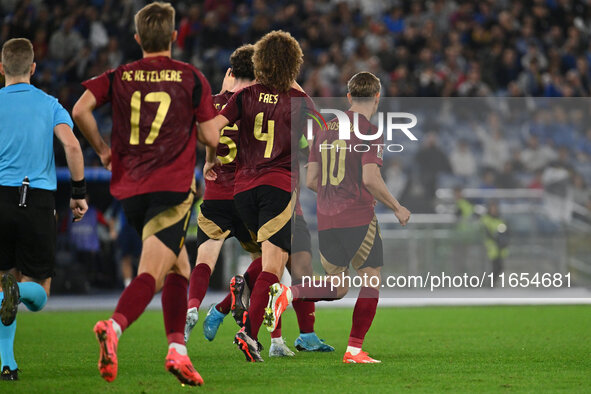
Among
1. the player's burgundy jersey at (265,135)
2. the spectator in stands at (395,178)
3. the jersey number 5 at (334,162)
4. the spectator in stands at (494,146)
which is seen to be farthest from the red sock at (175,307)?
the spectator in stands at (494,146)

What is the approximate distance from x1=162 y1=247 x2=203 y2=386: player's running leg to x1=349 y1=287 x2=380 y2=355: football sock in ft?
5.56

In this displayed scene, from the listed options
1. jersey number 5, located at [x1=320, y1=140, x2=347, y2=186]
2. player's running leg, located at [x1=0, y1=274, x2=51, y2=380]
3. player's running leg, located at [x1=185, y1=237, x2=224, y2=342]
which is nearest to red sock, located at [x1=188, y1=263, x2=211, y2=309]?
player's running leg, located at [x1=185, y1=237, x2=224, y2=342]

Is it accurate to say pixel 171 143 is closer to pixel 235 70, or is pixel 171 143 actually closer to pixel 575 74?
pixel 235 70

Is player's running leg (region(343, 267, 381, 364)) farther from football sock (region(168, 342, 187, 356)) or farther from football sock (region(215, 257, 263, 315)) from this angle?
football sock (region(168, 342, 187, 356))

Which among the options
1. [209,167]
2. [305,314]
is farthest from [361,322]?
[209,167]

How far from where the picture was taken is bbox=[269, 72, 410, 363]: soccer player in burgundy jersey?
6.81 metres

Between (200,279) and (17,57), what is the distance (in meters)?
2.48

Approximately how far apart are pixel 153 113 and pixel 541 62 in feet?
51.2

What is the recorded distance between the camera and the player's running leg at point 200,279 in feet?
24.8

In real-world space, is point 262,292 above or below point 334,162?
below

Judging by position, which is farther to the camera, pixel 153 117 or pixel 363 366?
pixel 363 366

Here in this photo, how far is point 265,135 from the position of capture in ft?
22.5

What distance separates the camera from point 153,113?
5371 millimetres

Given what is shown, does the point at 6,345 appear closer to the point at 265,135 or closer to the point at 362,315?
the point at 265,135
